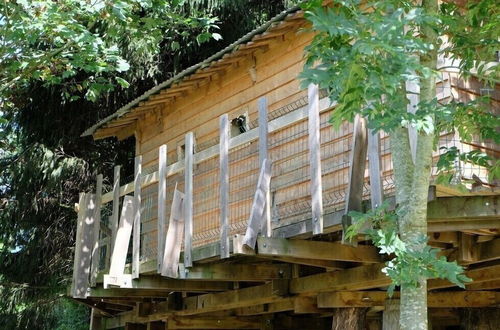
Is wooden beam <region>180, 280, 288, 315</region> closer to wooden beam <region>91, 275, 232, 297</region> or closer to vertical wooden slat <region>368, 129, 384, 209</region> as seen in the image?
wooden beam <region>91, 275, 232, 297</region>

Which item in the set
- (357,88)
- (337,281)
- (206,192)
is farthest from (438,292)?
(357,88)

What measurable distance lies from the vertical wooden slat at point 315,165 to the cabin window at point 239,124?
3395mm

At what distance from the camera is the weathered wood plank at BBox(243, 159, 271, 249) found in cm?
721

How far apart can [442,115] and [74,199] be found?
13426 mm

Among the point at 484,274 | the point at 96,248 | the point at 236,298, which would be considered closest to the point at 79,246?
the point at 96,248

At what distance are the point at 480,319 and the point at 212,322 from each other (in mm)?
4662

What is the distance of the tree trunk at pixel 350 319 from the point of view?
9.27 meters

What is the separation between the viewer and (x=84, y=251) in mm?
10445

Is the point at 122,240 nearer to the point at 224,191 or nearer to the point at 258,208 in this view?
the point at 224,191

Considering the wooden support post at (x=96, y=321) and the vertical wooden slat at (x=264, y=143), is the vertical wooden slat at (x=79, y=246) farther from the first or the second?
the wooden support post at (x=96, y=321)

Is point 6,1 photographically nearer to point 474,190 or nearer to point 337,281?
point 337,281

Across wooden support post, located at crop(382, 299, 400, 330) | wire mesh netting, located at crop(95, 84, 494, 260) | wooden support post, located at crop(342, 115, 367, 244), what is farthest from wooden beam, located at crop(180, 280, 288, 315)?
wooden support post, located at crop(342, 115, 367, 244)

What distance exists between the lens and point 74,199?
17.0 metres

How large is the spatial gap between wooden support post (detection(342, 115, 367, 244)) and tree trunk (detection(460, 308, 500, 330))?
4040 millimetres
